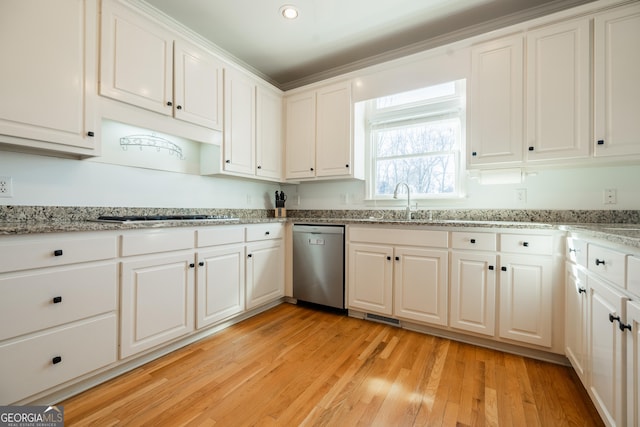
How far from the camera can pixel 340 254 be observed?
269 centimetres

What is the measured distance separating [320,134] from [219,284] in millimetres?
1881

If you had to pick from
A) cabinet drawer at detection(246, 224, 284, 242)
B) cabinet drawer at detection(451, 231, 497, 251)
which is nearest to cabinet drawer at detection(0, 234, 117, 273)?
cabinet drawer at detection(246, 224, 284, 242)

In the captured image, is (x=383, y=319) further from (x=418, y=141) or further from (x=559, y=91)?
(x=559, y=91)

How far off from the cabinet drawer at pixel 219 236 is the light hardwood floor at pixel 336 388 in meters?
0.77

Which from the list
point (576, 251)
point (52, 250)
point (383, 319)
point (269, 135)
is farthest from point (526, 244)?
point (52, 250)

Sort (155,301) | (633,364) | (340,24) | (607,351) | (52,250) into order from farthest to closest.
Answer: (340,24) → (155,301) → (52,250) → (607,351) → (633,364)

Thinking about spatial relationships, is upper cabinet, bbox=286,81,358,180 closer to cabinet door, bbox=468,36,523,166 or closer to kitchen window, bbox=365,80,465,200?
kitchen window, bbox=365,80,465,200

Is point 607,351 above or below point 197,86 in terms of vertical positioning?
below

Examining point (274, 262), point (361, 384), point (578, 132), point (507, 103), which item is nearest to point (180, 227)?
point (274, 262)

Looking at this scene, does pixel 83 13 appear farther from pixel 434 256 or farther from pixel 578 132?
pixel 578 132

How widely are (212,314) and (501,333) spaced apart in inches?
85.7

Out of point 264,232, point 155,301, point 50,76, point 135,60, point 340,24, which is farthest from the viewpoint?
point 264,232

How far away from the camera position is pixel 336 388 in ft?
5.18

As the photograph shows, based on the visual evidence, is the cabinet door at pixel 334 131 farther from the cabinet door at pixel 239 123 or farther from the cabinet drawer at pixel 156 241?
the cabinet drawer at pixel 156 241
